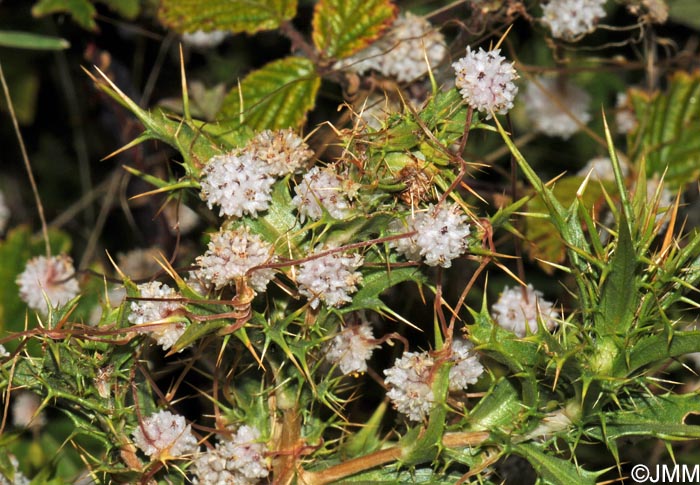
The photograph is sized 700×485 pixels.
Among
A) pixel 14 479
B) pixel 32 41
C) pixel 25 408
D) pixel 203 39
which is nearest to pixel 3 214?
pixel 25 408

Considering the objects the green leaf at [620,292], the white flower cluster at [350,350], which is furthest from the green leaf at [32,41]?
the green leaf at [620,292]

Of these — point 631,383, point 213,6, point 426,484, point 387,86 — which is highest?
point 213,6

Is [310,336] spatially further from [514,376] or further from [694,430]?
[694,430]

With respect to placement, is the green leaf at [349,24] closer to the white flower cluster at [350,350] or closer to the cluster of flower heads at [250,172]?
the cluster of flower heads at [250,172]

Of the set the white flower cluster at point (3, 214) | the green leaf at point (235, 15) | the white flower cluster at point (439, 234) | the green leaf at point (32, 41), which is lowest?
the white flower cluster at point (3, 214)

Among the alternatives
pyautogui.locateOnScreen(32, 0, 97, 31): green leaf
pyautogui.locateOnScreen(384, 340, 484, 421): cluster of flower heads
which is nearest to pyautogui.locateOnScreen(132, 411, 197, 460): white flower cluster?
pyautogui.locateOnScreen(384, 340, 484, 421): cluster of flower heads

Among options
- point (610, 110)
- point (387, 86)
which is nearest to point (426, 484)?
point (387, 86)
